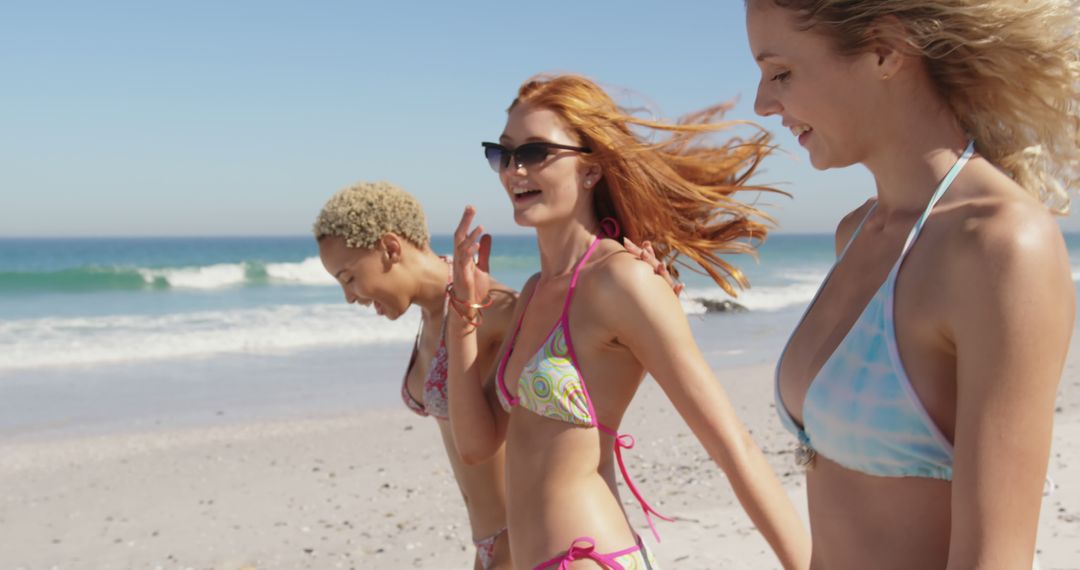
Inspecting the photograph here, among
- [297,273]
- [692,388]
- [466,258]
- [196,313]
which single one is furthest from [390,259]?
[297,273]

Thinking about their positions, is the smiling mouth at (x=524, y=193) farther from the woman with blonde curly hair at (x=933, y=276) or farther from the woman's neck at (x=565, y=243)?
the woman with blonde curly hair at (x=933, y=276)

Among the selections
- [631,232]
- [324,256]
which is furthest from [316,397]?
[631,232]

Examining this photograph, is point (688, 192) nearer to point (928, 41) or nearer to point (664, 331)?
point (664, 331)

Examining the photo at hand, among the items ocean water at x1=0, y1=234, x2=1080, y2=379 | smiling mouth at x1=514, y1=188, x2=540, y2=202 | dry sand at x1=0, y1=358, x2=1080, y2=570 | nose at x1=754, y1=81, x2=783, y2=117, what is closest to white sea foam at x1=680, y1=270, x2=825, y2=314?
ocean water at x1=0, y1=234, x2=1080, y2=379

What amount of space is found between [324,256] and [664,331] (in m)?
2.03

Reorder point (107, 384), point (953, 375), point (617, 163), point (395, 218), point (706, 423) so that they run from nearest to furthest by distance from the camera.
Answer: point (953, 375) → point (706, 423) → point (617, 163) → point (395, 218) → point (107, 384)

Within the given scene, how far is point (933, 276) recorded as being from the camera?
1.45 metres

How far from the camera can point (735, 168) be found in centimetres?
328

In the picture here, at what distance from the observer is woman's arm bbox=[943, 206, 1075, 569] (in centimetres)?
131

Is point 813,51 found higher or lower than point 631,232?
higher

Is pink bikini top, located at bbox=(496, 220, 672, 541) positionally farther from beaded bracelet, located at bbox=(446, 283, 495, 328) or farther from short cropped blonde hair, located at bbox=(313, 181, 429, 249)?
short cropped blonde hair, located at bbox=(313, 181, 429, 249)

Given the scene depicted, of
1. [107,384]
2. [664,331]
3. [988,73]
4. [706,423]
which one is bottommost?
[107,384]

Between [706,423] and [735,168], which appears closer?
[706,423]

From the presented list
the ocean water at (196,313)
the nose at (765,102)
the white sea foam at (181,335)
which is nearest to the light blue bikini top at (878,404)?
the nose at (765,102)
